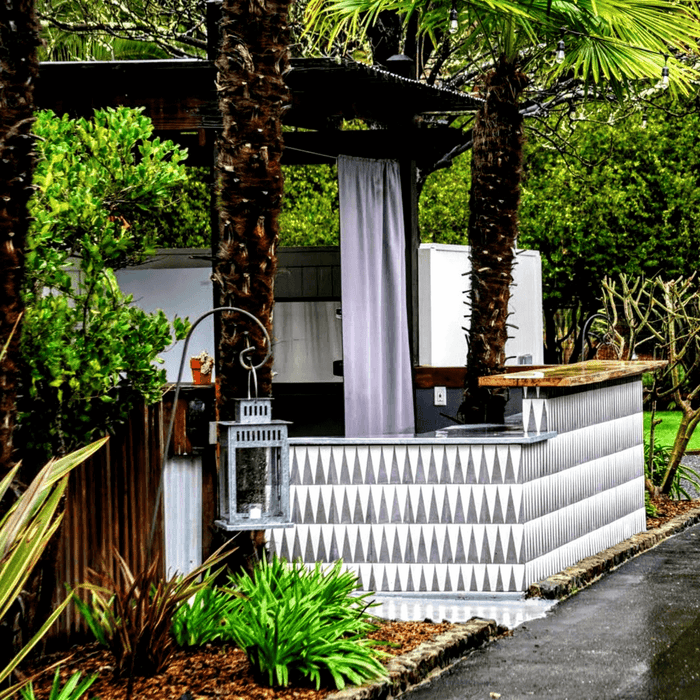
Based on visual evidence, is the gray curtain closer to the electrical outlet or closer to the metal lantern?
the electrical outlet

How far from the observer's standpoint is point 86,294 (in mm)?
6625

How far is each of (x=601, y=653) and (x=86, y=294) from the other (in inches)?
138

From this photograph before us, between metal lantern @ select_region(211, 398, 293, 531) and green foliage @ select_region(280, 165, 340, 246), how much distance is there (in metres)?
19.5

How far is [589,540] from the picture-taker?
32.9 feet

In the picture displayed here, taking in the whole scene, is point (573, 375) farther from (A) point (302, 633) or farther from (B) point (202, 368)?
(B) point (202, 368)

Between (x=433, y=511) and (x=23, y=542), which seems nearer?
(x=23, y=542)

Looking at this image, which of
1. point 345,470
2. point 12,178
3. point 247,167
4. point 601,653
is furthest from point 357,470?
point 12,178

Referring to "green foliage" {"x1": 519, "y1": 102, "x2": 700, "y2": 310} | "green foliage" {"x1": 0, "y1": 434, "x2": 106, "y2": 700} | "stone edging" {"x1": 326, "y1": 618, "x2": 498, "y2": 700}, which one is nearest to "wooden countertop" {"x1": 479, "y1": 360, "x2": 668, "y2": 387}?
"stone edging" {"x1": 326, "y1": 618, "x2": 498, "y2": 700}

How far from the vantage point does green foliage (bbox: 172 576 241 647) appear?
6.42 m

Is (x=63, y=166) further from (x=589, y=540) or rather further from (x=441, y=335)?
(x=441, y=335)

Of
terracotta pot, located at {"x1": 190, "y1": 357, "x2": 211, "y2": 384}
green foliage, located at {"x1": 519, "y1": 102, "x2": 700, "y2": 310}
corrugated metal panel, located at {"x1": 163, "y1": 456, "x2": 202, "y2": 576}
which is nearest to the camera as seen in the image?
corrugated metal panel, located at {"x1": 163, "y1": 456, "x2": 202, "y2": 576}

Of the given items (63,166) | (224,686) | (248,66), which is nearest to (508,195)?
(248,66)

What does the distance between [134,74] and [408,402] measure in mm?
4062

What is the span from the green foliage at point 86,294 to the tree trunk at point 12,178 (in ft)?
1.92
